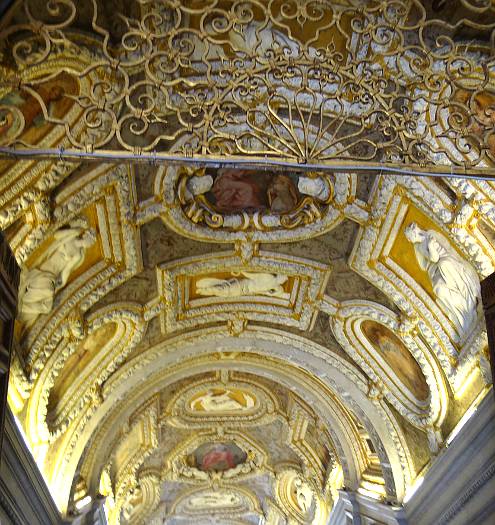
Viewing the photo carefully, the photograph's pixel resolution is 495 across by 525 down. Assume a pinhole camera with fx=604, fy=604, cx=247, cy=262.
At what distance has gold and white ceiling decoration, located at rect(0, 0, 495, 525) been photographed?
565 cm

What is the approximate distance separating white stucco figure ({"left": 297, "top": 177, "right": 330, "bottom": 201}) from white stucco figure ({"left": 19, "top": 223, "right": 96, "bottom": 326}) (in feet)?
9.71

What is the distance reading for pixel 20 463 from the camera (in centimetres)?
777

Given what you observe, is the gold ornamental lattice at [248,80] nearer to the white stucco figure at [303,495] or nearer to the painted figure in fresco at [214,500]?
the white stucco figure at [303,495]

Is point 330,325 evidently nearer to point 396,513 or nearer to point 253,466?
point 396,513

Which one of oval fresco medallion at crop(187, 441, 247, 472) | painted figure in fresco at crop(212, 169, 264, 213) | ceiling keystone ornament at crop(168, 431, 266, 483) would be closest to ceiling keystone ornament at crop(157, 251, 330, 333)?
painted figure in fresco at crop(212, 169, 264, 213)

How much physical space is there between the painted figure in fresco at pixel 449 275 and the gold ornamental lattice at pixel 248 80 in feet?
4.43

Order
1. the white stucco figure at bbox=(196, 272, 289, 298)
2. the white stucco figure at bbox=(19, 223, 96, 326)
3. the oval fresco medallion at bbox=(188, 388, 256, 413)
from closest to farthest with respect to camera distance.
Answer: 1. the white stucco figure at bbox=(19, 223, 96, 326)
2. the white stucco figure at bbox=(196, 272, 289, 298)
3. the oval fresco medallion at bbox=(188, 388, 256, 413)

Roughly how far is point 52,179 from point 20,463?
3698 millimetres

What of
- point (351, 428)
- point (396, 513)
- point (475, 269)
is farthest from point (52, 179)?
point (351, 428)

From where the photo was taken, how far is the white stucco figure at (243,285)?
1044cm

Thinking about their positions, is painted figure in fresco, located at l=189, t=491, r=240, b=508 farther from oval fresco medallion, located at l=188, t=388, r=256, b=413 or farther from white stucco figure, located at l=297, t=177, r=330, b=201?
white stucco figure, located at l=297, t=177, r=330, b=201

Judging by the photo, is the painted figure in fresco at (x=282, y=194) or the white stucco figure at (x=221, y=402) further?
the white stucco figure at (x=221, y=402)

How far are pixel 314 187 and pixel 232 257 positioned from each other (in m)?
2.08

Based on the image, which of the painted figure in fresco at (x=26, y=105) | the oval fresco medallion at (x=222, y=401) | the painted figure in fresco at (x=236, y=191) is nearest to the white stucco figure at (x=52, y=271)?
the painted figure in fresco at (x=26, y=105)
